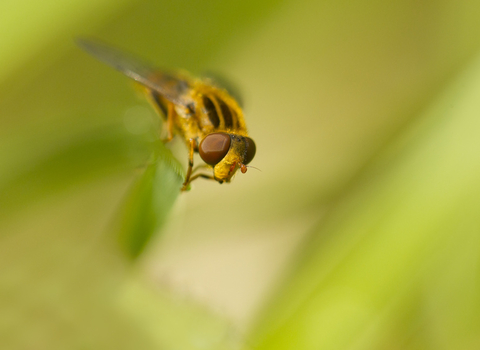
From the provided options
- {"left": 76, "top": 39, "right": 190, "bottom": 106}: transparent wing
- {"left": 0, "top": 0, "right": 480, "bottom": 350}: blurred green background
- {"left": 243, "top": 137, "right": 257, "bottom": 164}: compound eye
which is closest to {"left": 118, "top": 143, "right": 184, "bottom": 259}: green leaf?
{"left": 0, "top": 0, "right": 480, "bottom": 350}: blurred green background

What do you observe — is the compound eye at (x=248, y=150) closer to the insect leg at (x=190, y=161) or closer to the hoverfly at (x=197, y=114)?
the hoverfly at (x=197, y=114)

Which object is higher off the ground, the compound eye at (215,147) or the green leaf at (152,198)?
the compound eye at (215,147)

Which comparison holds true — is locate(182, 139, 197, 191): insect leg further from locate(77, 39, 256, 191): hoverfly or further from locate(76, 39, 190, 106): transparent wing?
locate(76, 39, 190, 106): transparent wing

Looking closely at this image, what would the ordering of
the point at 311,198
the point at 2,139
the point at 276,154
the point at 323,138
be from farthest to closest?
the point at 323,138, the point at 276,154, the point at 311,198, the point at 2,139

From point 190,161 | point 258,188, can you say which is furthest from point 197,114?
point 258,188

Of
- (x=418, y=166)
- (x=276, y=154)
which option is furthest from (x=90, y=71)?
(x=418, y=166)

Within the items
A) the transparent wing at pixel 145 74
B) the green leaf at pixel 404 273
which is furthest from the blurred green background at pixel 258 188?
the transparent wing at pixel 145 74

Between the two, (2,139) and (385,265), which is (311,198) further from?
(2,139)
